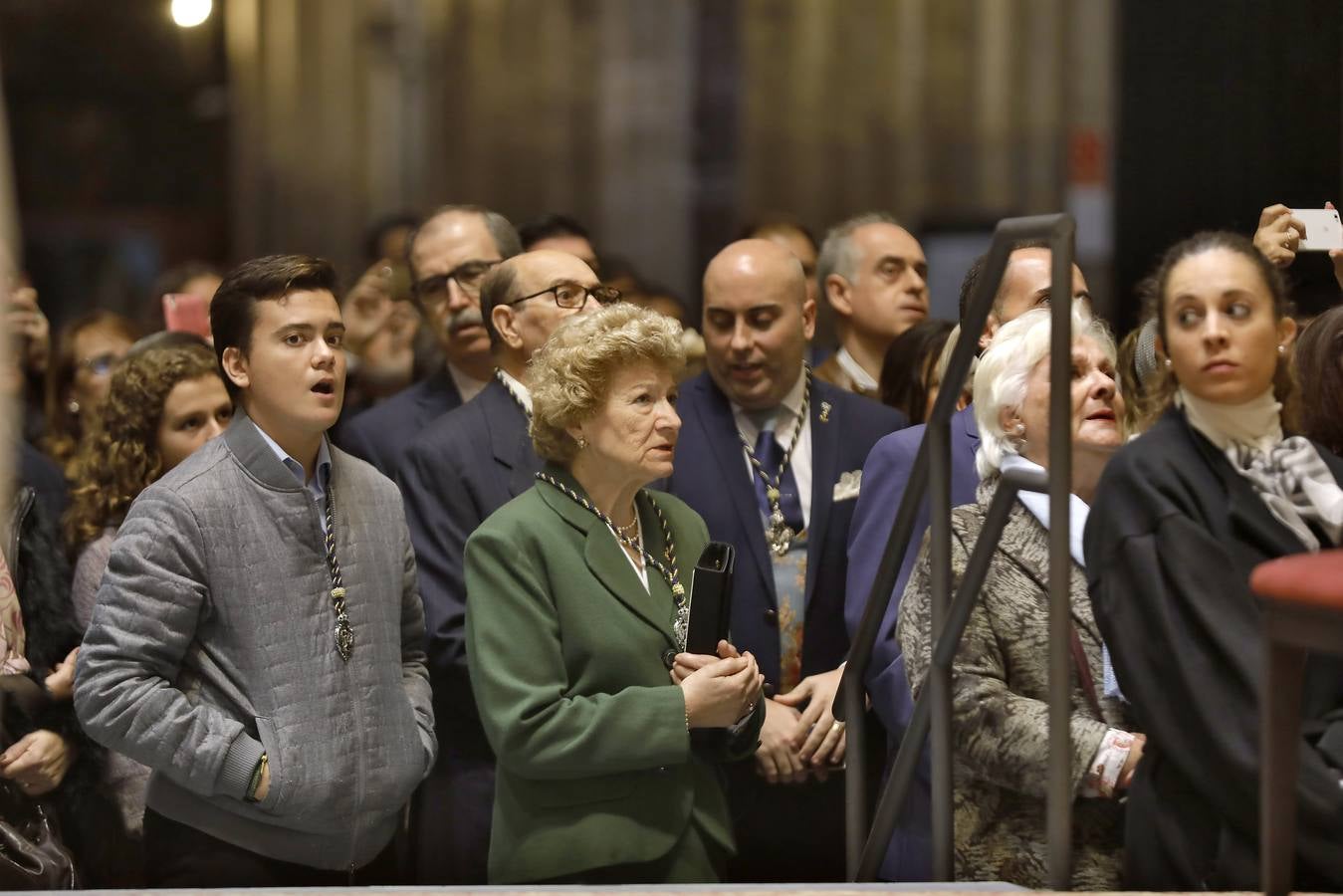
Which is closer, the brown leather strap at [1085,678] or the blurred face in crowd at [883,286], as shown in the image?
the brown leather strap at [1085,678]

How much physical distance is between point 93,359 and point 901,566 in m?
2.48

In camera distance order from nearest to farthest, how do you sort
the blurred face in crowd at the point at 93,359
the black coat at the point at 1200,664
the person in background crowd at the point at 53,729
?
the black coat at the point at 1200,664
the person in background crowd at the point at 53,729
the blurred face in crowd at the point at 93,359

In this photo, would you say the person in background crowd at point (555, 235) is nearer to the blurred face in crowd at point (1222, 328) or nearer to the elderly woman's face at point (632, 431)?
the elderly woman's face at point (632, 431)

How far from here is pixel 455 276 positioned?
14.6 ft

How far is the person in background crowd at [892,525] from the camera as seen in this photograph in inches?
131

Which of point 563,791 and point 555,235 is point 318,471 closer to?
point 563,791

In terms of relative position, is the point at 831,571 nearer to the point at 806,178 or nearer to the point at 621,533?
the point at 621,533

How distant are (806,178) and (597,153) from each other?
871 mm

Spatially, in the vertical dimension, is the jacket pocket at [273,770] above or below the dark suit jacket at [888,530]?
below

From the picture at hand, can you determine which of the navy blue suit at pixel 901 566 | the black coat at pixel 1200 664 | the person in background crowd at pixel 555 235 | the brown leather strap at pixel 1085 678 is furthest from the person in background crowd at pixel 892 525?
the person in background crowd at pixel 555 235

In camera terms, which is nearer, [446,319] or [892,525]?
[892,525]

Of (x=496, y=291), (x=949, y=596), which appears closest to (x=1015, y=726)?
(x=949, y=596)

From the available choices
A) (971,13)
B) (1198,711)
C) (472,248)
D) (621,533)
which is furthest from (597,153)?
(1198,711)

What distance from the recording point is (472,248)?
176 inches
